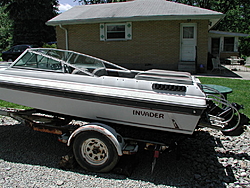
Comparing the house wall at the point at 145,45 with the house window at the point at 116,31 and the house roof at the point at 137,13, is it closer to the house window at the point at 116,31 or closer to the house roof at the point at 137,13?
the house window at the point at 116,31

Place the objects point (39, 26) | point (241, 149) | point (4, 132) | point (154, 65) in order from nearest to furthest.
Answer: point (241, 149) → point (4, 132) → point (154, 65) → point (39, 26)

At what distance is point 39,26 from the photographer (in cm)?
3142

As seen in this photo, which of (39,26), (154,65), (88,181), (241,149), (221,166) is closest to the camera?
(88,181)

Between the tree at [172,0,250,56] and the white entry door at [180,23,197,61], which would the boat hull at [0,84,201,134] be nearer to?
the white entry door at [180,23,197,61]

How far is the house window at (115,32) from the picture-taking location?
14.2m

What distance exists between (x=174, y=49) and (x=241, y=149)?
32.0 feet

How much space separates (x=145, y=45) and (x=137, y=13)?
1755 mm

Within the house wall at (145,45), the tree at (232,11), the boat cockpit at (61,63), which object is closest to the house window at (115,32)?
the house wall at (145,45)

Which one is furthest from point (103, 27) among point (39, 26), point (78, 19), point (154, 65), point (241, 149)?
point (39, 26)

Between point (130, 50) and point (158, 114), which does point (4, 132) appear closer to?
→ point (158, 114)

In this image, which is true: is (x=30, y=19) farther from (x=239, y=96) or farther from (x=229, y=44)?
(x=239, y=96)

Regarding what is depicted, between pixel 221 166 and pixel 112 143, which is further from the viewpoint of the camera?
pixel 221 166

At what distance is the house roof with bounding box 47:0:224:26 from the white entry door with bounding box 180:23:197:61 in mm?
885

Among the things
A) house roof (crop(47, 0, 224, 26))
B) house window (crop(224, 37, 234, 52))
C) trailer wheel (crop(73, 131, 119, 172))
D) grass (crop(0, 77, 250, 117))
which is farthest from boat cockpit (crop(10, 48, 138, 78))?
house window (crop(224, 37, 234, 52))
